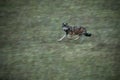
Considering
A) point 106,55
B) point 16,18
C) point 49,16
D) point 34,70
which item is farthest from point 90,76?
point 16,18

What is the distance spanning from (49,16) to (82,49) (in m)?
0.31

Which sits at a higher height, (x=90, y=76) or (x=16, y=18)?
(x=16, y=18)

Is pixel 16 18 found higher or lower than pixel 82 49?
higher

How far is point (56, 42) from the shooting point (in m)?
1.80

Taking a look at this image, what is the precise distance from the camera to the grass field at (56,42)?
1.78 metres

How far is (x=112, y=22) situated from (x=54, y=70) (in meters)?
0.51

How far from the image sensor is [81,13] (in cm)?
184

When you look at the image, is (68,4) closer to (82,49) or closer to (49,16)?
(49,16)

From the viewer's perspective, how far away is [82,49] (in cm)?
181

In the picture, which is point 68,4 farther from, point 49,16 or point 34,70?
point 34,70

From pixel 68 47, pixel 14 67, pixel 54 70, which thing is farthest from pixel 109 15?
pixel 14 67

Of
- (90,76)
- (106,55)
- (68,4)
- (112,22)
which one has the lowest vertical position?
(90,76)

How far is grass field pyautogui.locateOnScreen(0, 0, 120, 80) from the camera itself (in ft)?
5.84

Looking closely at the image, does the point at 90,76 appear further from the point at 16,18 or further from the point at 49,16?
the point at 16,18
